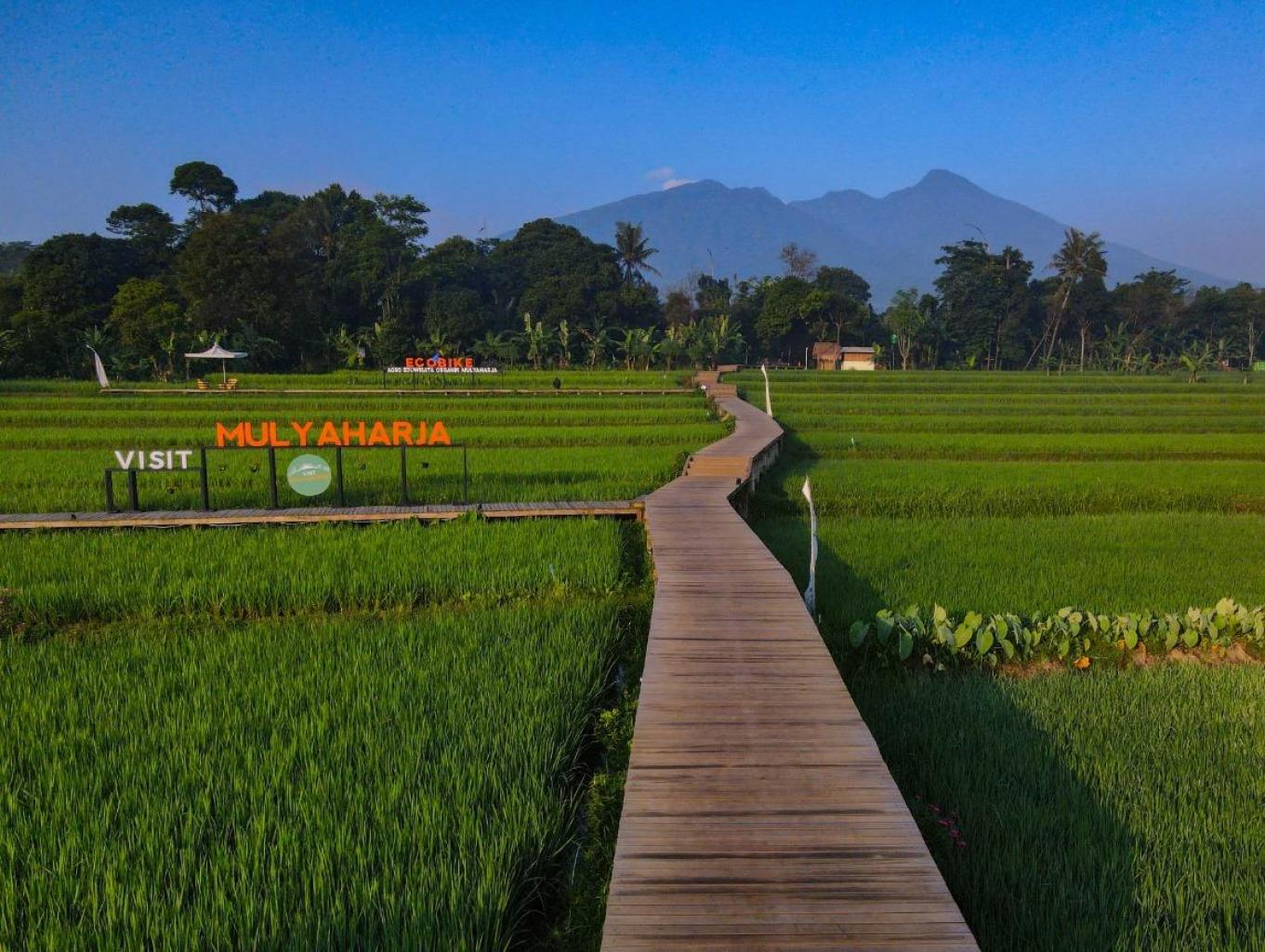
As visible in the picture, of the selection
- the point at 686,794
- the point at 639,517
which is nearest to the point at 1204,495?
the point at 639,517

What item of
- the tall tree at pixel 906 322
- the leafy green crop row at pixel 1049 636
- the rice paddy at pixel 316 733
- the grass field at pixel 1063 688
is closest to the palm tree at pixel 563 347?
the tall tree at pixel 906 322

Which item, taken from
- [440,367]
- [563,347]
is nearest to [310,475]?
[440,367]

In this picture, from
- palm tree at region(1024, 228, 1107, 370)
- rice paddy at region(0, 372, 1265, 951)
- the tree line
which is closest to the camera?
rice paddy at region(0, 372, 1265, 951)

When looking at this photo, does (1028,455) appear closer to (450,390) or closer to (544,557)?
(544,557)

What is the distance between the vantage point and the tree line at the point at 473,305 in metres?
37.6

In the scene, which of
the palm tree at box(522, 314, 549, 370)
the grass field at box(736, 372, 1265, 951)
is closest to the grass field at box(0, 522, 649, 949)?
the grass field at box(736, 372, 1265, 951)

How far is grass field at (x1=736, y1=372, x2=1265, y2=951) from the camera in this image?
125 inches

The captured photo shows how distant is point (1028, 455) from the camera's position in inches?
675

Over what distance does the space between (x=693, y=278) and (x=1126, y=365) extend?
46.1 m

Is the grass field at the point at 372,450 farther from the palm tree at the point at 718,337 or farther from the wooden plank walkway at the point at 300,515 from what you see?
the palm tree at the point at 718,337

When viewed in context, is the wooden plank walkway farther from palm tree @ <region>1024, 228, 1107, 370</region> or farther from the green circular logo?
palm tree @ <region>1024, 228, 1107, 370</region>

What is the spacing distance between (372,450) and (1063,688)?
539 inches

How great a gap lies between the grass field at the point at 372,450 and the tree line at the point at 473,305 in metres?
12.8

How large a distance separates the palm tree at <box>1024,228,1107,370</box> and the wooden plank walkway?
169 ft
